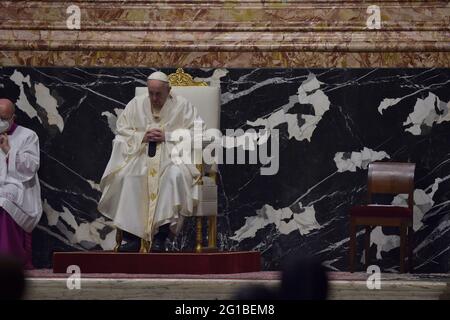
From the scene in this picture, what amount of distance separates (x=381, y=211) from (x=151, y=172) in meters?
1.73

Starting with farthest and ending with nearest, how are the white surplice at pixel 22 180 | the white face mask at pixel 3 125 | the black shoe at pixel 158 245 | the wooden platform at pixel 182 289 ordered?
the white face mask at pixel 3 125
the white surplice at pixel 22 180
the black shoe at pixel 158 245
the wooden platform at pixel 182 289

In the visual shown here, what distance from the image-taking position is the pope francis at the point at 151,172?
879cm

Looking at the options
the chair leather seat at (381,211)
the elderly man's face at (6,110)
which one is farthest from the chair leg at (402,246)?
the elderly man's face at (6,110)

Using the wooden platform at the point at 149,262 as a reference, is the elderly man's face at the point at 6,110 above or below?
above

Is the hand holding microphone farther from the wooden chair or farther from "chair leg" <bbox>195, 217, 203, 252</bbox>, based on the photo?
the wooden chair

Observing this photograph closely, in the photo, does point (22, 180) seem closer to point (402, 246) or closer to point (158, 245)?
→ point (158, 245)

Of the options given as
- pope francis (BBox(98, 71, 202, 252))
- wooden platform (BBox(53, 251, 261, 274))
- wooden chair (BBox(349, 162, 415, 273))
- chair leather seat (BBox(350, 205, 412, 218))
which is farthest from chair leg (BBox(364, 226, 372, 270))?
pope francis (BBox(98, 71, 202, 252))

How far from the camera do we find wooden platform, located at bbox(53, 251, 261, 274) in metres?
8.38

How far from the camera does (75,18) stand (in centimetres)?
1014

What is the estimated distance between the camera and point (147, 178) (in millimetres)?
8914

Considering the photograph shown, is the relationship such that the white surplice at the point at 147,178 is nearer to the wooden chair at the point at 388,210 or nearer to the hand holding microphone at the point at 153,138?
the hand holding microphone at the point at 153,138

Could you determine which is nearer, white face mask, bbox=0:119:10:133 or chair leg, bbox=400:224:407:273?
chair leg, bbox=400:224:407:273
